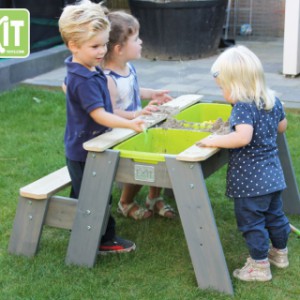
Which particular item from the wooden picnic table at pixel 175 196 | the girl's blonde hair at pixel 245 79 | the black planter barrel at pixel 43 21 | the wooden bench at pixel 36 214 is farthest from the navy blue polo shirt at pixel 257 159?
the black planter barrel at pixel 43 21

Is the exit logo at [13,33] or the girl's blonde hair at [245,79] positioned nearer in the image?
the girl's blonde hair at [245,79]

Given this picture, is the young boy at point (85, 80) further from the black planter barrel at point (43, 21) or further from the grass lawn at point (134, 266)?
the black planter barrel at point (43, 21)

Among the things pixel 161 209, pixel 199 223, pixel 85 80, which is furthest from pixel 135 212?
pixel 85 80

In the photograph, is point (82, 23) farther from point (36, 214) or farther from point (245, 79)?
point (36, 214)

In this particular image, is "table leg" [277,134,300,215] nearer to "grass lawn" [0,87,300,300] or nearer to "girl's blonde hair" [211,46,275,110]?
"grass lawn" [0,87,300,300]

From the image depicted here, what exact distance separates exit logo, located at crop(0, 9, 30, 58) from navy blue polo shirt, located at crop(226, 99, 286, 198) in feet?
5.34

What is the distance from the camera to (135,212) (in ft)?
13.8

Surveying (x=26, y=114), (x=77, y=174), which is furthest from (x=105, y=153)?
(x=26, y=114)

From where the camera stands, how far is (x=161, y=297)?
3.24 meters

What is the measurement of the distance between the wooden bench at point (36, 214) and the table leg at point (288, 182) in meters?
1.26

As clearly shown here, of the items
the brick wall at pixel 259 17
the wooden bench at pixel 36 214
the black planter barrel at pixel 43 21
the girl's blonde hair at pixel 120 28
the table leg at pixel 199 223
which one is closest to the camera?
the table leg at pixel 199 223

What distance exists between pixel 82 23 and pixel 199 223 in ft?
3.57

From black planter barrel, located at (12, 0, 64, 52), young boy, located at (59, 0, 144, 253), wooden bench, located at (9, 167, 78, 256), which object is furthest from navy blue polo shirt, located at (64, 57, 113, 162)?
black planter barrel, located at (12, 0, 64, 52)

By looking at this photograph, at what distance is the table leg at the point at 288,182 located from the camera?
405 centimetres
